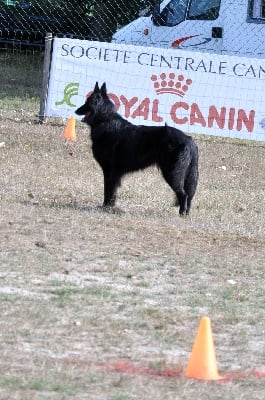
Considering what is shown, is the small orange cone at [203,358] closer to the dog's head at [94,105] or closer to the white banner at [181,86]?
the dog's head at [94,105]

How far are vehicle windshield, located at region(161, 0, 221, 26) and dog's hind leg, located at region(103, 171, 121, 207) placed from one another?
341 inches

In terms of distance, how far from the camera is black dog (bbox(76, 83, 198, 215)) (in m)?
9.42

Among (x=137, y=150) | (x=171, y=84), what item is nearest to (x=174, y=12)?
(x=171, y=84)

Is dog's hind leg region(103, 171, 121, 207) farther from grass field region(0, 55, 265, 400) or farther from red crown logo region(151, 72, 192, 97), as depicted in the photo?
red crown logo region(151, 72, 192, 97)

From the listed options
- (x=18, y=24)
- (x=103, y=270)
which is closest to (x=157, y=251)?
(x=103, y=270)

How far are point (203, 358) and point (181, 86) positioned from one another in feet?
31.8

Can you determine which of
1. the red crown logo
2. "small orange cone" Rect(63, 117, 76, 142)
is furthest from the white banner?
"small orange cone" Rect(63, 117, 76, 142)

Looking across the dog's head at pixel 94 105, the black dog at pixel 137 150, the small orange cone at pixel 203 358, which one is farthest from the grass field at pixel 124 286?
the dog's head at pixel 94 105

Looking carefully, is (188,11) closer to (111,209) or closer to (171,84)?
(171,84)

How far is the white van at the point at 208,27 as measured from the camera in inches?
680

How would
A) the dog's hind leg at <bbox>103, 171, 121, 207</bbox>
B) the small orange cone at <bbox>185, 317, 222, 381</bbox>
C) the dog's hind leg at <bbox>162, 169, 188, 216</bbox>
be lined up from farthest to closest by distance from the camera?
the dog's hind leg at <bbox>103, 171, 121, 207</bbox>
the dog's hind leg at <bbox>162, 169, 188, 216</bbox>
the small orange cone at <bbox>185, 317, 222, 381</bbox>

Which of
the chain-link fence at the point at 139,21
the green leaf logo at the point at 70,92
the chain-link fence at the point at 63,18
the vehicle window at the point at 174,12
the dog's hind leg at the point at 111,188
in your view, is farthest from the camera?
the chain-link fence at the point at 63,18

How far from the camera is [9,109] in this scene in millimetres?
15758

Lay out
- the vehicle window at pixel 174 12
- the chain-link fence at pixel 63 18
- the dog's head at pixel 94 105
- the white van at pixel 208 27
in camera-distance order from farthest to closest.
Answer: the chain-link fence at pixel 63 18 < the vehicle window at pixel 174 12 < the white van at pixel 208 27 < the dog's head at pixel 94 105
